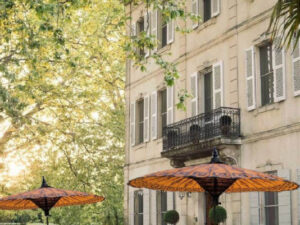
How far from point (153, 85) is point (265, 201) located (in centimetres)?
892

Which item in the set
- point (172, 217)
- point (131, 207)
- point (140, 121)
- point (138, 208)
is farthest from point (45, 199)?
point (140, 121)

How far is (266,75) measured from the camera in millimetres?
19734

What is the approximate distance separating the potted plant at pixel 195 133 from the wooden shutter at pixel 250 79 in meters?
2.20

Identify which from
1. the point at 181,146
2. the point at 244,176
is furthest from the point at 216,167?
the point at 181,146

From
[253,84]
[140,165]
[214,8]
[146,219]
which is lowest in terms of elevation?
[146,219]

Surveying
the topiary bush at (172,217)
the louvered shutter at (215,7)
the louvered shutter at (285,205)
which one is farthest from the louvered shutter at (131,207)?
the louvered shutter at (285,205)

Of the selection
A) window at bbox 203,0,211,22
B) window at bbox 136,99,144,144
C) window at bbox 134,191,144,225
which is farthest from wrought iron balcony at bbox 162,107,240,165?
window at bbox 134,191,144,225

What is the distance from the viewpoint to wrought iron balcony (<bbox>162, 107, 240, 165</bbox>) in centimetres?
2063

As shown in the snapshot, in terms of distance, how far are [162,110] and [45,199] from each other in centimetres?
1139

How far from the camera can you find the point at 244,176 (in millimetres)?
10758

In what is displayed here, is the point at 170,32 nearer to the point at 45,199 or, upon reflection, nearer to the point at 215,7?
the point at 215,7

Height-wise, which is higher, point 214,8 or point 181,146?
point 214,8

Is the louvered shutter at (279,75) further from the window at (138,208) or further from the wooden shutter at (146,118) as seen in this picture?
the window at (138,208)

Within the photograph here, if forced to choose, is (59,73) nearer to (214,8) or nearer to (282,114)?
A: (214,8)
